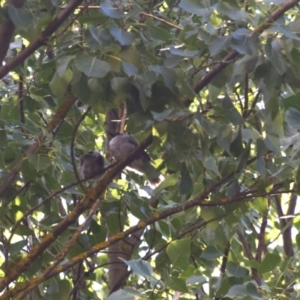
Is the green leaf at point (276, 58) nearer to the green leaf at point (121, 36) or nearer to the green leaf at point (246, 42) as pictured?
the green leaf at point (246, 42)

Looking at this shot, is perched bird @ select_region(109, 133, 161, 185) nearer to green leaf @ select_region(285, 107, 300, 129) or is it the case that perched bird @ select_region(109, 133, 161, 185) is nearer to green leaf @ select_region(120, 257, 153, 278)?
green leaf @ select_region(120, 257, 153, 278)

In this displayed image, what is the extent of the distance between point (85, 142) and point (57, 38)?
0.93m

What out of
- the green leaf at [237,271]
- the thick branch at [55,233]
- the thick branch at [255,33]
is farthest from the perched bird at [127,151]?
the thick branch at [255,33]

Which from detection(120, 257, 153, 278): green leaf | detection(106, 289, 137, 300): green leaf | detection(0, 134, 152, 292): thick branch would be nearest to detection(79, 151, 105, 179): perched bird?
detection(0, 134, 152, 292): thick branch

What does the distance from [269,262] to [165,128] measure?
0.64 metres

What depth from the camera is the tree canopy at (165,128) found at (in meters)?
1.99

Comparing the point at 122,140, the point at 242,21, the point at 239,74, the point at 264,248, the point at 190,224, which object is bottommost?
the point at 264,248

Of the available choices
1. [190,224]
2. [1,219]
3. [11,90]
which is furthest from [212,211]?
[11,90]

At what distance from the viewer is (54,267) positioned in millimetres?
2430

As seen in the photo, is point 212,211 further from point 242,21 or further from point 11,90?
point 11,90

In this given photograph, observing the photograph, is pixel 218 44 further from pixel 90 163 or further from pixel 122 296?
pixel 90 163

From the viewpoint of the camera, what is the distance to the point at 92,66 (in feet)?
6.13

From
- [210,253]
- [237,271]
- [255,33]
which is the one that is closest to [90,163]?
[210,253]

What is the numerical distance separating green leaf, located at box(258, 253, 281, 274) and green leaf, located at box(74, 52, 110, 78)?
93 centimetres
